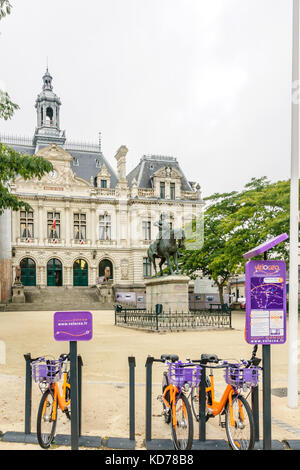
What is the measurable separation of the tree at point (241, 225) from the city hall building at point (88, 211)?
101 inches

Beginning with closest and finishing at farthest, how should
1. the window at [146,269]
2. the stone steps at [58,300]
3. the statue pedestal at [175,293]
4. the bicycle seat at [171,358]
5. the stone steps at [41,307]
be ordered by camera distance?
the bicycle seat at [171,358], the statue pedestal at [175,293], the stone steps at [41,307], the stone steps at [58,300], the window at [146,269]

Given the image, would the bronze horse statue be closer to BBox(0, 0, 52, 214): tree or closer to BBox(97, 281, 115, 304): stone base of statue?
BBox(0, 0, 52, 214): tree

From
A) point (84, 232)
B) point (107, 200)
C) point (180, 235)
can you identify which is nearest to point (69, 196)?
point (107, 200)

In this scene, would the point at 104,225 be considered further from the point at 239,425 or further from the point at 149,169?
the point at 239,425

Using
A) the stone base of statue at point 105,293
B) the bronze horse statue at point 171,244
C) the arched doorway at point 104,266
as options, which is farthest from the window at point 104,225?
the bronze horse statue at point 171,244

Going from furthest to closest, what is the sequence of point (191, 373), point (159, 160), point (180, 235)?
point (159, 160) → point (180, 235) → point (191, 373)

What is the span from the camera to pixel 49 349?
12.9 metres

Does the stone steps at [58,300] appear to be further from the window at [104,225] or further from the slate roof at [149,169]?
the slate roof at [149,169]

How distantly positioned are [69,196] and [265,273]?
24.4 meters

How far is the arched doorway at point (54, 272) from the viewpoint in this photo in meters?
45.7

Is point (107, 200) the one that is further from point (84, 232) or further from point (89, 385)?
point (89, 385)

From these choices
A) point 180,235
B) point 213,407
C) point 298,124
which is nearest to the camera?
point 213,407

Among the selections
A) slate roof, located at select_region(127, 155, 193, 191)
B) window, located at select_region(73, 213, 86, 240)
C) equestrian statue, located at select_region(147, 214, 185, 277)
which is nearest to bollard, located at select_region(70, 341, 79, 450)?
equestrian statue, located at select_region(147, 214, 185, 277)

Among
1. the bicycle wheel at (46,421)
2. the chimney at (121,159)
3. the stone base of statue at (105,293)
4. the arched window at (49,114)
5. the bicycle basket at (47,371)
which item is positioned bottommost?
the stone base of statue at (105,293)
